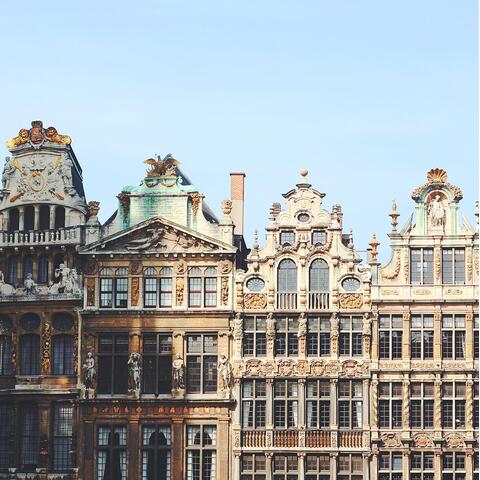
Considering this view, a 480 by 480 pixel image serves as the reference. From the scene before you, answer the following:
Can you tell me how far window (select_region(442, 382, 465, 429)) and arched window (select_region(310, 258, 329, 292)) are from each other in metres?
5.65

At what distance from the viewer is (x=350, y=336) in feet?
165

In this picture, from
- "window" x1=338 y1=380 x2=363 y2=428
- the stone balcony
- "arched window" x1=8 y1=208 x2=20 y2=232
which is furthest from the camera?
"arched window" x1=8 y1=208 x2=20 y2=232

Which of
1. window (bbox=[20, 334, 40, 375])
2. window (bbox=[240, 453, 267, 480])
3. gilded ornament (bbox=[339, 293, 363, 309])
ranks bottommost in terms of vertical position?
window (bbox=[240, 453, 267, 480])

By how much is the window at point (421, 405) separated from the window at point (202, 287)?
793cm

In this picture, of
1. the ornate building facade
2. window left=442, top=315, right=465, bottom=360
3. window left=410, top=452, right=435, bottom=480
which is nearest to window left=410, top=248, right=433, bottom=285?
the ornate building facade

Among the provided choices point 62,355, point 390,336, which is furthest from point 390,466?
point 62,355

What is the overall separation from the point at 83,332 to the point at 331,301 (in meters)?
9.24

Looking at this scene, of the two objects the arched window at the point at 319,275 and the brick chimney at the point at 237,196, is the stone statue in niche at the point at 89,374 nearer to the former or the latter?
the brick chimney at the point at 237,196

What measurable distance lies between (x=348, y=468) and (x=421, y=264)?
784 cm

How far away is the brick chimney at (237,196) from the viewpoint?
175 feet

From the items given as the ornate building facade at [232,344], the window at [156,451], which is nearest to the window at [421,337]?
the ornate building facade at [232,344]

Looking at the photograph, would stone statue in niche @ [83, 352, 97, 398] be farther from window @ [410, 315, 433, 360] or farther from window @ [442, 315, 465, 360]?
window @ [442, 315, 465, 360]

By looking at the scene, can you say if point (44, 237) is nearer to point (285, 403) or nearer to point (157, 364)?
point (157, 364)

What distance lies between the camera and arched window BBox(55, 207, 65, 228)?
5266 centimetres
